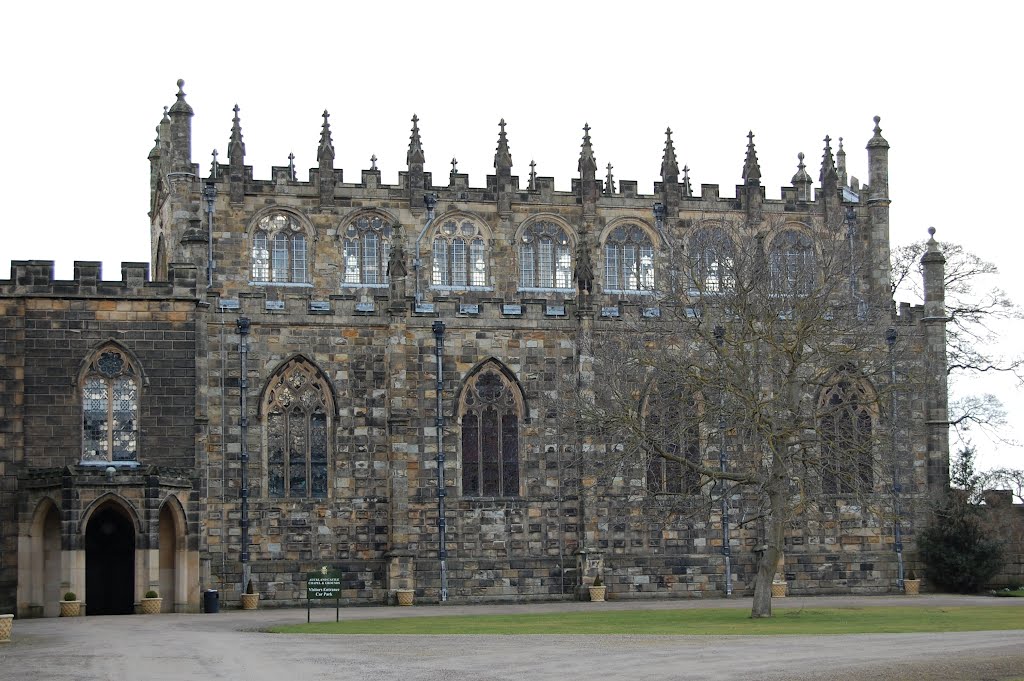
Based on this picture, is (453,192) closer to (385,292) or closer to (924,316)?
(385,292)

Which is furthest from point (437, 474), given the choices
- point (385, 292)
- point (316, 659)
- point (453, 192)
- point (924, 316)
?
point (316, 659)

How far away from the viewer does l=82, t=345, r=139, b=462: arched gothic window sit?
49.5 meters

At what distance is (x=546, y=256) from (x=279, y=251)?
10.0m

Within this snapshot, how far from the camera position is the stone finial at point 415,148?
62.8 m

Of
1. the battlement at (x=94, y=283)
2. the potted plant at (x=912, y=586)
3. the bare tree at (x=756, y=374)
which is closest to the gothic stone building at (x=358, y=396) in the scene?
the battlement at (x=94, y=283)

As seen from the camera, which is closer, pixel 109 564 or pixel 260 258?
pixel 109 564

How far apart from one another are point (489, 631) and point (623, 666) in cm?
938

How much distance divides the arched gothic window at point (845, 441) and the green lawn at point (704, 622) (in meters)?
3.56

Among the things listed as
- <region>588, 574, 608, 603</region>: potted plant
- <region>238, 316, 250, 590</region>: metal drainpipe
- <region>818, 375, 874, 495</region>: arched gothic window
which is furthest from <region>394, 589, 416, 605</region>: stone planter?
<region>818, 375, 874, 495</region>: arched gothic window

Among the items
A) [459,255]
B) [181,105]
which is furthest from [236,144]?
[459,255]

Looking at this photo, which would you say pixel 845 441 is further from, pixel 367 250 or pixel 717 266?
pixel 367 250

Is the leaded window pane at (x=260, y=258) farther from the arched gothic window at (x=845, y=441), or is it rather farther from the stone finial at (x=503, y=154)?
the arched gothic window at (x=845, y=441)

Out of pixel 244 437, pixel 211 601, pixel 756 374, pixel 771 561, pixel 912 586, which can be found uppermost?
pixel 756 374

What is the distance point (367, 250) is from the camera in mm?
62062
